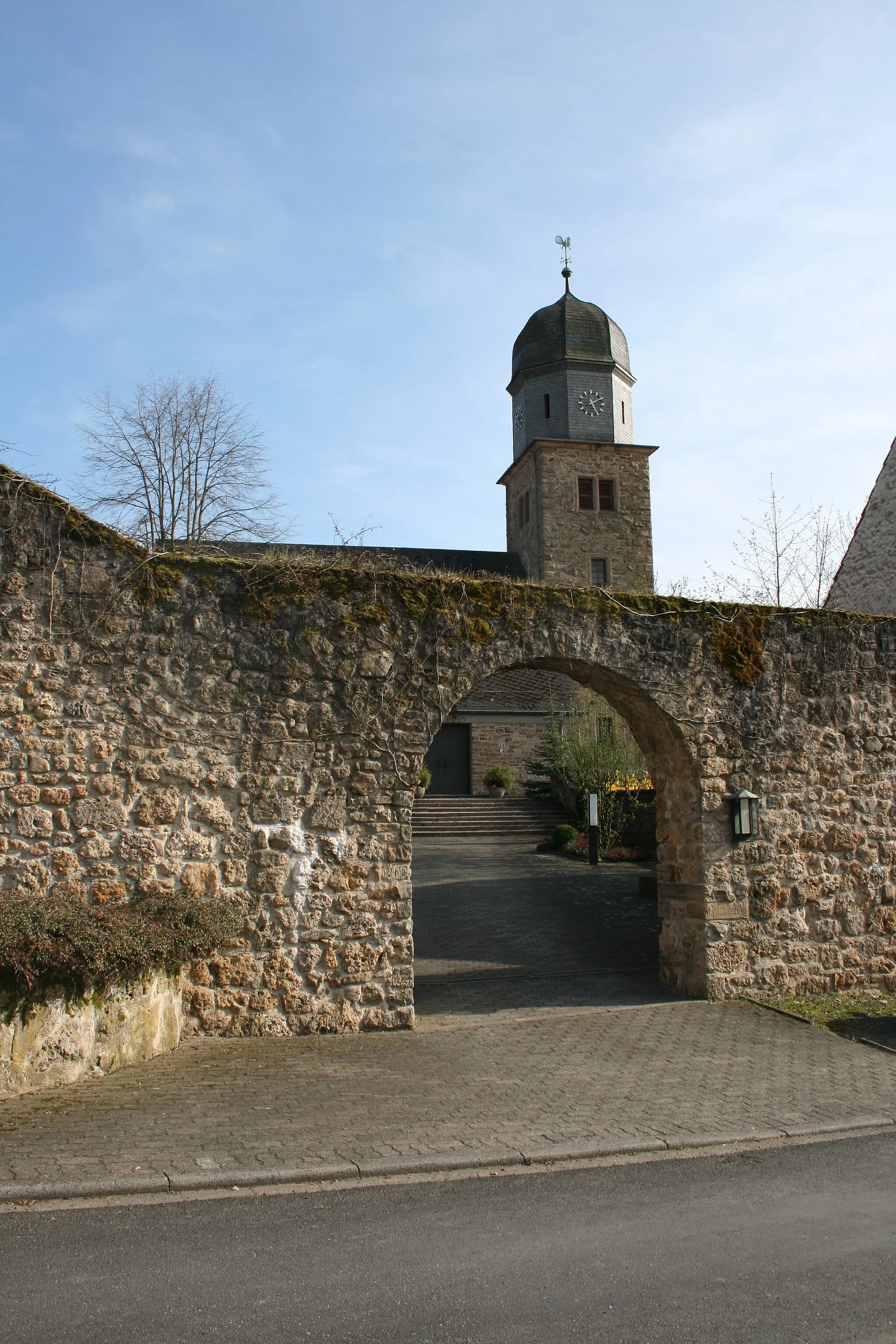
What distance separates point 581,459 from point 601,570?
4.23 m

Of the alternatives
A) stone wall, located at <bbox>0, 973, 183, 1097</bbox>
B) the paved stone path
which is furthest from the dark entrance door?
stone wall, located at <bbox>0, 973, 183, 1097</bbox>

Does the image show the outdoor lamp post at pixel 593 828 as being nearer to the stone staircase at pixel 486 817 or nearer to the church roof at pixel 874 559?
the stone staircase at pixel 486 817

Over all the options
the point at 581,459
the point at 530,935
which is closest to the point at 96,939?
the point at 530,935

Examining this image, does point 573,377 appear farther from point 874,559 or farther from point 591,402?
point 874,559

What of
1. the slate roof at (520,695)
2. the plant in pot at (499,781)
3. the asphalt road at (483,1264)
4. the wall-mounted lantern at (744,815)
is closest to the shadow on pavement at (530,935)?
the wall-mounted lantern at (744,815)

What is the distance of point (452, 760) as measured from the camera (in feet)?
107

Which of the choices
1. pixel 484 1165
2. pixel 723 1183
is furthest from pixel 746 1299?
pixel 484 1165

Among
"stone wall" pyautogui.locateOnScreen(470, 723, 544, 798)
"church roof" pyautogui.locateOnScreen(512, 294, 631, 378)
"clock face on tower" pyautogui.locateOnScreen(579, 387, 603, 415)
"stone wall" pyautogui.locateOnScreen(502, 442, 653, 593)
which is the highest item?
"church roof" pyautogui.locateOnScreen(512, 294, 631, 378)

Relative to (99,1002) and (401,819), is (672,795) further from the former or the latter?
(99,1002)

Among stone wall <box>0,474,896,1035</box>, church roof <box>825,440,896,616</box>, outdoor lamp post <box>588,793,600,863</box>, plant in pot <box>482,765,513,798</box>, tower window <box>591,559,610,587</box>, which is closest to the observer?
stone wall <box>0,474,896,1035</box>

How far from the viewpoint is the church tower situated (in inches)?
1444

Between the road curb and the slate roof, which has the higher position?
the slate roof

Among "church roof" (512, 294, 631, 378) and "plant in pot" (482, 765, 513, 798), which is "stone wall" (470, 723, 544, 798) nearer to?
"plant in pot" (482, 765, 513, 798)

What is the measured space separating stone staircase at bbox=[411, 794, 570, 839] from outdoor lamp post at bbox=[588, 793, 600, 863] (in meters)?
5.11
